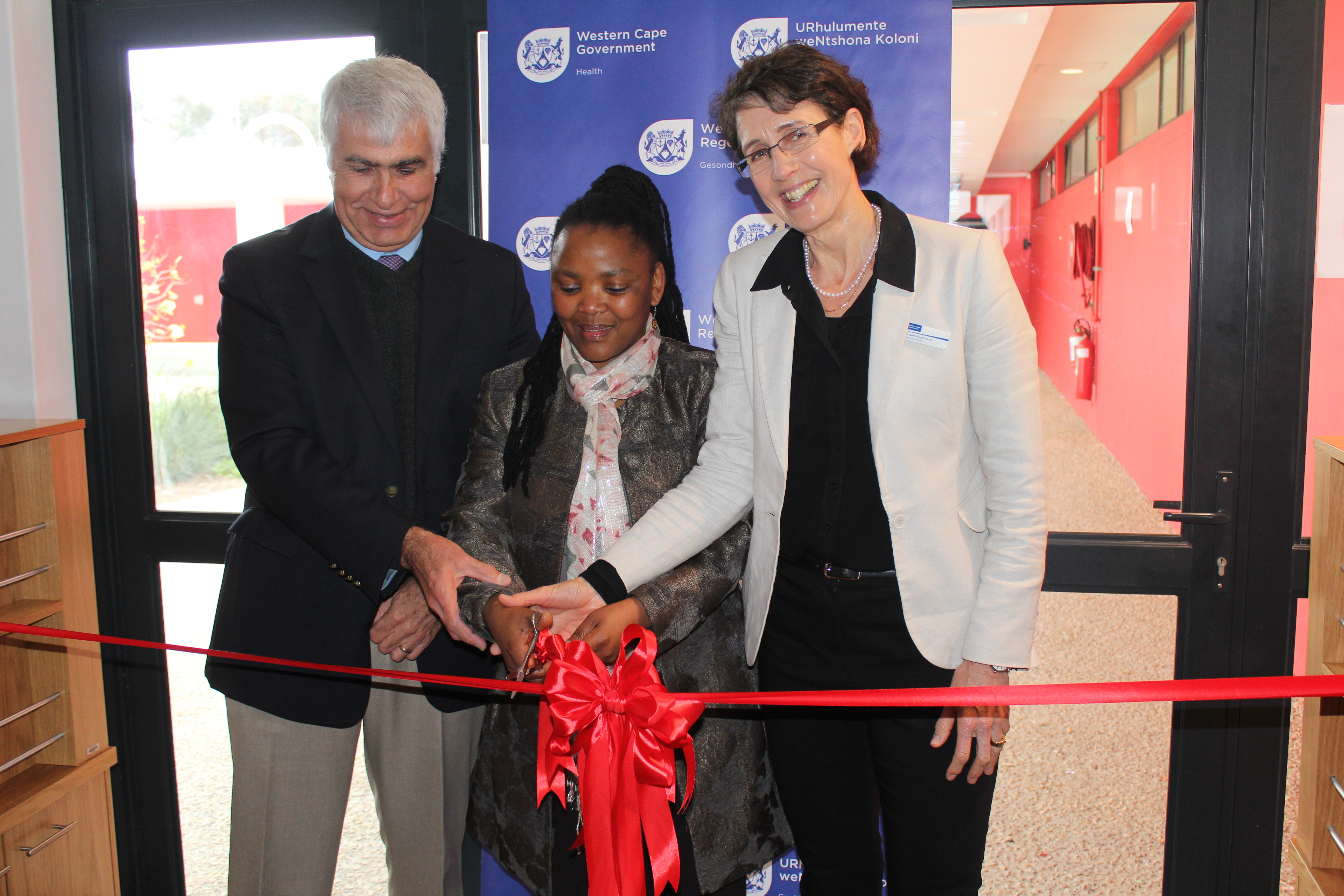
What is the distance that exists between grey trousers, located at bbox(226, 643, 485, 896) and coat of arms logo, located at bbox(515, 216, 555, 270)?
3.71 feet

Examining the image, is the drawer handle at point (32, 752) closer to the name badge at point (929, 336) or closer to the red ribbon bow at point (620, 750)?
the red ribbon bow at point (620, 750)

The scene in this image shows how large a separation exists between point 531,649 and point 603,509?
32 centimetres

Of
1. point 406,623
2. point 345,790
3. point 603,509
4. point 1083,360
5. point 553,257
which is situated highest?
point 553,257

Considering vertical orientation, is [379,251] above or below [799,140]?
below

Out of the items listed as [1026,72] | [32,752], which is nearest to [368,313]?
[32,752]

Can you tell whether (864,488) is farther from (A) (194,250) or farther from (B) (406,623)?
(A) (194,250)

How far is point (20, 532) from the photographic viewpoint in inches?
85.5

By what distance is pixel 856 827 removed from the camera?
5.83 ft

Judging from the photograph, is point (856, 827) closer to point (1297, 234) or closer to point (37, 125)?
point (1297, 234)

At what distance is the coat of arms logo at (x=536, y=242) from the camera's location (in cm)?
247

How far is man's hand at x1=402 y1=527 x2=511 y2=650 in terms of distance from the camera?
1.71 meters

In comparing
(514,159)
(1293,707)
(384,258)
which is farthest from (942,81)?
(1293,707)

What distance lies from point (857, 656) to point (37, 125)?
281 centimetres

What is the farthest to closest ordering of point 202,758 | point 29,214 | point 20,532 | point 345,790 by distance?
point 202,758, point 29,214, point 20,532, point 345,790
